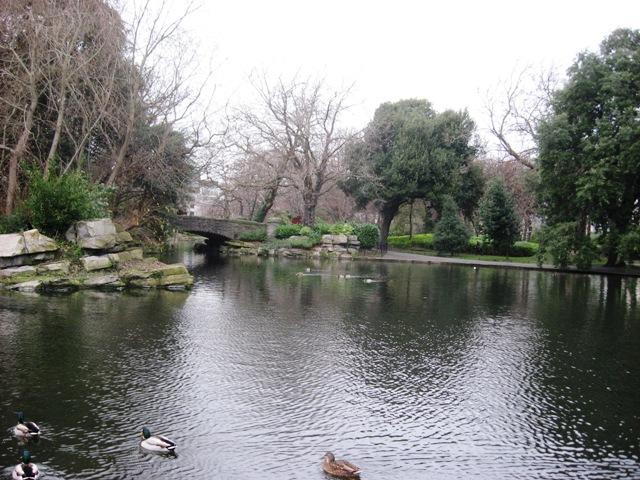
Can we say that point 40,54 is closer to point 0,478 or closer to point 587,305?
point 0,478

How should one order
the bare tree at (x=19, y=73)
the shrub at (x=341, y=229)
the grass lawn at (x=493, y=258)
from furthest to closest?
the shrub at (x=341, y=229) → the grass lawn at (x=493, y=258) → the bare tree at (x=19, y=73)

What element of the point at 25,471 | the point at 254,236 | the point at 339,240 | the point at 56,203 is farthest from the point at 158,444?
the point at 254,236

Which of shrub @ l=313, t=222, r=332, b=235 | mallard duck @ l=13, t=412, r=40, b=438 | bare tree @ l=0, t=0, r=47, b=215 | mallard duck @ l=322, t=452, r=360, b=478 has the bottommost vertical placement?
mallard duck @ l=322, t=452, r=360, b=478

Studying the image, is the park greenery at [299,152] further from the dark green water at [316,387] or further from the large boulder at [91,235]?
the dark green water at [316,387]

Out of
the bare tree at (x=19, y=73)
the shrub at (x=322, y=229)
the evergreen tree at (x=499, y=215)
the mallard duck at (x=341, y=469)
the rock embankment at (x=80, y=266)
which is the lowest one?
the mallard duck at (x=341, y=469)

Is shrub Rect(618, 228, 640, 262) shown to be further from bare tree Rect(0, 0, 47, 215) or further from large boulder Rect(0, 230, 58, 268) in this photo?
bare tree Rect(0, 0, 47, 215)

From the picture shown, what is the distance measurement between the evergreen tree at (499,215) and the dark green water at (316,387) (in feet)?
71.7

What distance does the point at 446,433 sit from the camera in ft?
24.2

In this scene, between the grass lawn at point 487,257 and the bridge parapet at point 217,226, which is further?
the bridge parapet at point 217,226

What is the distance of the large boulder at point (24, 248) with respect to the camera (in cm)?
1692

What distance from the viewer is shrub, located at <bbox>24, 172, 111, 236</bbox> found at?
Answer: 18.4 metres

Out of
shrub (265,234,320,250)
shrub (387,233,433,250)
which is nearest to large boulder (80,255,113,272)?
shrub (265,234,320,250)

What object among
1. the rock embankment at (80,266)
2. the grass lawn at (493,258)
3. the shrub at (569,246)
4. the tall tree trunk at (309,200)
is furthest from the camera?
the tall tree trunk at (309,200)

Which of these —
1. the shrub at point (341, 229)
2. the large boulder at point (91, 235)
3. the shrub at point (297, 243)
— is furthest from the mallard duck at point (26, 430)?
the shrub at point (341, 229)
